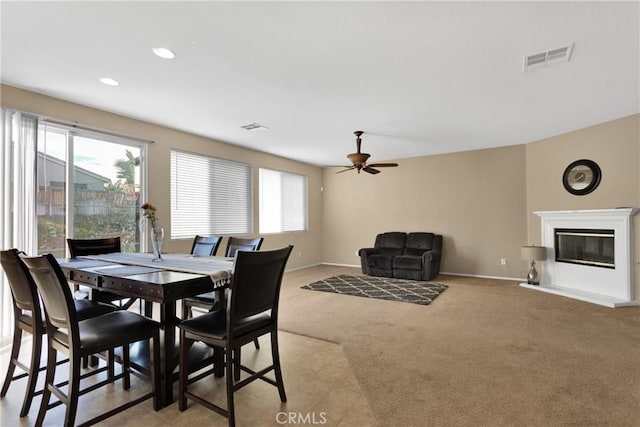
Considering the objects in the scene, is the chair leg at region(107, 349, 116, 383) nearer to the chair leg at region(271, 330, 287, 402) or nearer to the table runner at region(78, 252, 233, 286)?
the table runner at region(78, 252, 233, 286)

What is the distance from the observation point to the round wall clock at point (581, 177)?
4746 mm

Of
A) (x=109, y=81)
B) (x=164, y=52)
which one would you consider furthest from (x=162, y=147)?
(x=164, y=52)

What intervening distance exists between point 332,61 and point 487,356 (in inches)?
112

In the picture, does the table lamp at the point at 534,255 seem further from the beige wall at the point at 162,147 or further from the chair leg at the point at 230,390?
the chair leg at the point at 230,390

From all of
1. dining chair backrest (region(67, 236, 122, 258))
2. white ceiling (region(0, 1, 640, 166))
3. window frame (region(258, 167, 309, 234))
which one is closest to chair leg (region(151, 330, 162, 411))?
dining chair backrest (region(67, 236, 122, 258))

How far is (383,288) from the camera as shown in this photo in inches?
211

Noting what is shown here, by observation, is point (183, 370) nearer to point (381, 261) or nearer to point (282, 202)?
point (381, 261)

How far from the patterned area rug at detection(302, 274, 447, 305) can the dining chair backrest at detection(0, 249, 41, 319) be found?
3.80m

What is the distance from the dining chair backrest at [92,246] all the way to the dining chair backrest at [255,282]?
2.21 meters

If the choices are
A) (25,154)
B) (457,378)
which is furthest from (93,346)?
(25,154)

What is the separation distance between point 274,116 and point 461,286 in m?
4.17

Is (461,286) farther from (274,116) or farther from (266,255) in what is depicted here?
(266,255)

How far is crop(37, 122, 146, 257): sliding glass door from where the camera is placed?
3.52m

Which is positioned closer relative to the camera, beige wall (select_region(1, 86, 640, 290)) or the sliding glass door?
the sliding glass door
